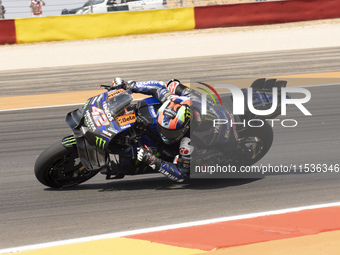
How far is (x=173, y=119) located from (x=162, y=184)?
1.11m

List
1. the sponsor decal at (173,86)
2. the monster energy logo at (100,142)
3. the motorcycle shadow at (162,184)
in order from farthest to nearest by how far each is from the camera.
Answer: the motorcycle shadow at (162,184) → the sponsor decal at (173,86) → the monster energy logo at (100,142)

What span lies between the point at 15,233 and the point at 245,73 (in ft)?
33.1

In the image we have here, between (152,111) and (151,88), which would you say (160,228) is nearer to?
(152,111)

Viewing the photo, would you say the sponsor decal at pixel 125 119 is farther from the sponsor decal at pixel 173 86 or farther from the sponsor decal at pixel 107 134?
the sponsor decal at pixel 173 86

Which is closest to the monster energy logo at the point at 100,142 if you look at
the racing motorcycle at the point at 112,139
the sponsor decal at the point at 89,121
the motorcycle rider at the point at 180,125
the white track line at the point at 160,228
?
the racing motorcycle at the point at 112,139

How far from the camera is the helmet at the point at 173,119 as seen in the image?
5.86m

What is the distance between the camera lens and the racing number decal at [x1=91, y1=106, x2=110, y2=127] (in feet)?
19.7

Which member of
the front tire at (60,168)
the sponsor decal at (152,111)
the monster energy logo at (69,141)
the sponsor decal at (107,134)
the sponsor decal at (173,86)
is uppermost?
the sponsor decal at (173,86)

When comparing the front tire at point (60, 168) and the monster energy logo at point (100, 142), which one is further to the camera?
the front tire at point (60, 168)

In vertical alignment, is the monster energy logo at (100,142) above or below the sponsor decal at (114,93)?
below

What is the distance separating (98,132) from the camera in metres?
5.97

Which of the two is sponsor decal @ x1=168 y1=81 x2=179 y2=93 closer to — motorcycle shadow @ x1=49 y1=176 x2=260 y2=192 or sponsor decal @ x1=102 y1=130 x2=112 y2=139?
sponsor decal @ x1=102 y1=130 x2=112 y2=139

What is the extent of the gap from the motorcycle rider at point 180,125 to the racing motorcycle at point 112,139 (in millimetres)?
128

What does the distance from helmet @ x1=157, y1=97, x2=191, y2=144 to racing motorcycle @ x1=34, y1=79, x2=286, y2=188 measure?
5.9 inches
